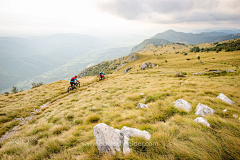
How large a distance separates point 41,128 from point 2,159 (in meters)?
2.81

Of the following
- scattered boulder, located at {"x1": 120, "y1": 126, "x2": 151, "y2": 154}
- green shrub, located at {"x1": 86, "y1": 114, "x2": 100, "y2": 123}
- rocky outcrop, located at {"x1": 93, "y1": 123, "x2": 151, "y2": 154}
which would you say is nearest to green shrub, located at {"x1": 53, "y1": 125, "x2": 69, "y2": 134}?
green shrub, located at {"x1": 86, "y1": 114, "x2": 100, "y2": 123}

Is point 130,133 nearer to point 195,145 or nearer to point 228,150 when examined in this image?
point 195,145

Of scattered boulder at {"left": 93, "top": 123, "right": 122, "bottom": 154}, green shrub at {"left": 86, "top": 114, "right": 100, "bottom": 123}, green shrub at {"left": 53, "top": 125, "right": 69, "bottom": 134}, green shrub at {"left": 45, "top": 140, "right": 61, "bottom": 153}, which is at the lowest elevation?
green shrub at {"left": 53, "top": 125, "right": 69, "bottom": 134}

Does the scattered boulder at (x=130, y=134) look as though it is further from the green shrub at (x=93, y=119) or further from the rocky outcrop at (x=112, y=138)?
the green shrub at (x=93, y=119)

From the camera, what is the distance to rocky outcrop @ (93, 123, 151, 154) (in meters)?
3.23

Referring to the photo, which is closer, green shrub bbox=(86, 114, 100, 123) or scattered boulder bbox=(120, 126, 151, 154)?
scattered boulder bbox=(120, 126, 151, 154)

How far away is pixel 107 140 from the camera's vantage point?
3455 mm

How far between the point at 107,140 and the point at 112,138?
0.22 m

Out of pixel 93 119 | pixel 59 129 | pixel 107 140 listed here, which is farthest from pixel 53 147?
pixel 93 119

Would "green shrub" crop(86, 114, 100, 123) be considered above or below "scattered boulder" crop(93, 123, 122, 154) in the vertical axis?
below

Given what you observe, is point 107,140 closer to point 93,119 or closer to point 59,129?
point 93,119

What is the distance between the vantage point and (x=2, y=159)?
374cm

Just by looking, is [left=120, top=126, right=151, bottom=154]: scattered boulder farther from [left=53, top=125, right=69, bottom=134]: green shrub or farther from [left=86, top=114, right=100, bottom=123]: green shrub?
[left=53, top=125, right=69, bottom=134]: green shrub

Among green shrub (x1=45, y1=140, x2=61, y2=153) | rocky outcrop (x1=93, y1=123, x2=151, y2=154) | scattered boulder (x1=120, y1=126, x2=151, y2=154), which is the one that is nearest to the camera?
rocky outcrop (x1=93, y1=123, x2=151, y2=154)
